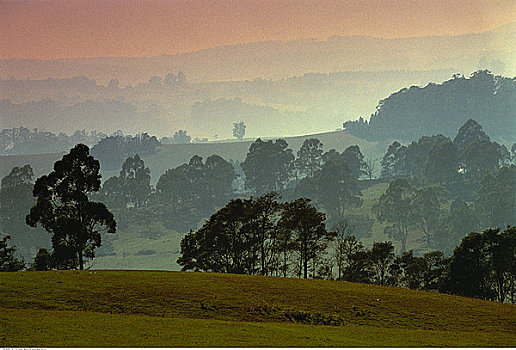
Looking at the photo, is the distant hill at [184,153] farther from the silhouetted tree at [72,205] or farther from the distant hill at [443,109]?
the silhouetted tree at [72,205]

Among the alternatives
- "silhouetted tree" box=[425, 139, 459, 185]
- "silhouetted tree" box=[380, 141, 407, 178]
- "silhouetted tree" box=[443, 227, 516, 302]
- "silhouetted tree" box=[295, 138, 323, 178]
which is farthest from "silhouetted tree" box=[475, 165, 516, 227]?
"silhouetted tree" box=[443, 227, 516, 302]

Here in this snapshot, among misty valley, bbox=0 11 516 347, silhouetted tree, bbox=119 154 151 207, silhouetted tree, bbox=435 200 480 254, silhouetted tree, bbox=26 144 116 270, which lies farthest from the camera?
silhouetted tree, bbox=119 154 151 207

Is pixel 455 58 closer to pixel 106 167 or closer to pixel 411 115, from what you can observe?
pixel 411 115

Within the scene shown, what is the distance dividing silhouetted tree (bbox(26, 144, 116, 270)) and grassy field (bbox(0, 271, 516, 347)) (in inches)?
355

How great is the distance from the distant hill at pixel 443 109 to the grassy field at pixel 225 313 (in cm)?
13700

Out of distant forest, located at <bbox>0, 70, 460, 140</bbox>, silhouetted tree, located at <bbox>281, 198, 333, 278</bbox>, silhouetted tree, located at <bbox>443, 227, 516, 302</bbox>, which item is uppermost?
distant forest, located at <bbox>0, 70, 460, 140</bbox>

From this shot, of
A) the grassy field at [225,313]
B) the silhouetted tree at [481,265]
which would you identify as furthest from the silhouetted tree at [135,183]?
the grassy field at [225,313]

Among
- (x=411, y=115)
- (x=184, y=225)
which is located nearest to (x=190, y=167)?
(x=184, y=225)

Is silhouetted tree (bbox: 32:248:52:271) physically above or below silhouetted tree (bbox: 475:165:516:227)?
below

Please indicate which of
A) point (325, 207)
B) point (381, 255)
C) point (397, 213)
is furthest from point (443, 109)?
point (381, 255)

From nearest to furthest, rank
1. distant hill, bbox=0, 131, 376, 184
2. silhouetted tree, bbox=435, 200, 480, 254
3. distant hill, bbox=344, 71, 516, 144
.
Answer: silhouetted tree, bbox=435, 200, 480, 254 → distant hill, bbox=0, 131, 376, 184 → distant hill, bbox=344, 71, 516, 144

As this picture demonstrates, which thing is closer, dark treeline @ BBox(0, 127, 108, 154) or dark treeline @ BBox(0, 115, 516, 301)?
dark treeline @ BBox(0, 115, 516, 301)

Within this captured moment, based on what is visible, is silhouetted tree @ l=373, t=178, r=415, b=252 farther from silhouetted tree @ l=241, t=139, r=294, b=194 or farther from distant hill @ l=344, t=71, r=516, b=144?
distant hill @ l=344, t=71, r=516, b=144

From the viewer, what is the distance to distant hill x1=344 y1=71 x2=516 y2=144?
498 ft
